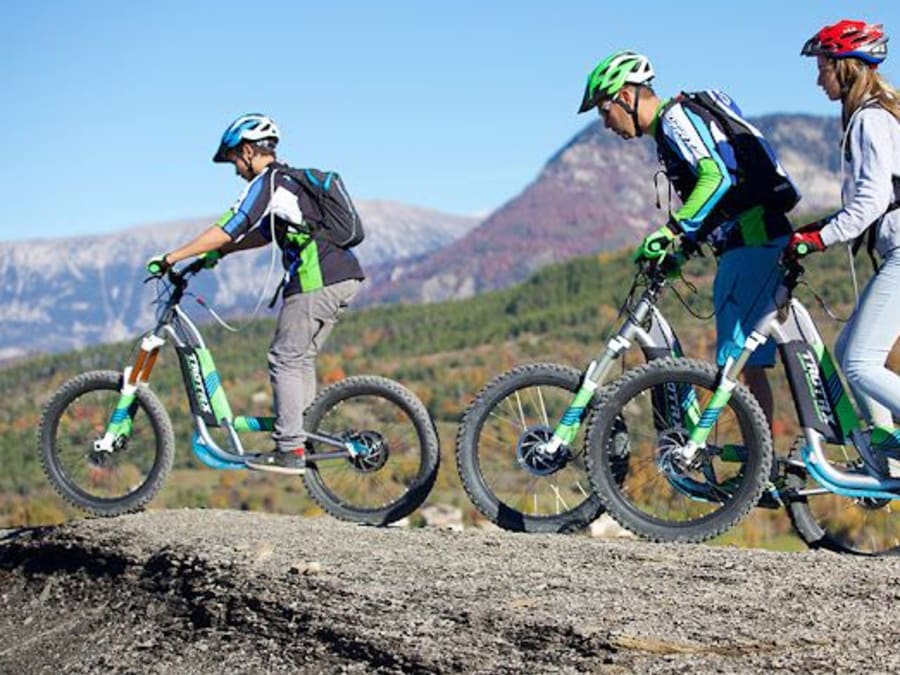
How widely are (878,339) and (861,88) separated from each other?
1.22 meters

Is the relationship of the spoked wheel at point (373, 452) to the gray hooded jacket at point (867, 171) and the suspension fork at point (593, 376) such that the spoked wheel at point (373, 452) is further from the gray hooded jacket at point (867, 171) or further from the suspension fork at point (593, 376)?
the gray hooded jacket at point (867, 171)

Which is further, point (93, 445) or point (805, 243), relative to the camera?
point (93, 445)

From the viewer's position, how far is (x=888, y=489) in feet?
22.4

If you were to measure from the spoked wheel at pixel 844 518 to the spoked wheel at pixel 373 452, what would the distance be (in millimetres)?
2283

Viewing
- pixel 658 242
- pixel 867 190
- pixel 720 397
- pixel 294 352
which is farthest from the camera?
pixel 294 352

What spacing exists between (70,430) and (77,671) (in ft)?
9.18

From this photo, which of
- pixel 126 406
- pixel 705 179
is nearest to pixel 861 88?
pixel 705 179

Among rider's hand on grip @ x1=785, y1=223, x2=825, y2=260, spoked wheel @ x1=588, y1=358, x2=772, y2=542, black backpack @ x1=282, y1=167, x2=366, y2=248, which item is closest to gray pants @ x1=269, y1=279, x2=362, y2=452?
black backpack @ x1=282, y1=167, x2=366, y2=248

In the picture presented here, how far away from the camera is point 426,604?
6059 millimetres

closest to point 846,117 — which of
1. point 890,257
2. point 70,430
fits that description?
point 890,257

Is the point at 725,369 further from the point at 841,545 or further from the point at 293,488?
the point at 293,488

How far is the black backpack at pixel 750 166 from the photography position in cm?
727

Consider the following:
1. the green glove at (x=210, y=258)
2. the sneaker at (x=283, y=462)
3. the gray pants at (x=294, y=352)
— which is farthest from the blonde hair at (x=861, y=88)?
the green glove at (x=210, y=258)

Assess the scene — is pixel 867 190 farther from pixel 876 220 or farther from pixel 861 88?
pixel 861 88
